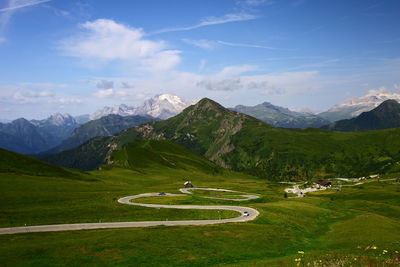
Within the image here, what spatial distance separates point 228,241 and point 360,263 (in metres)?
24.3

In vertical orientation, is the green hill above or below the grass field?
above

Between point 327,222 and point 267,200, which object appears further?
point 267,200

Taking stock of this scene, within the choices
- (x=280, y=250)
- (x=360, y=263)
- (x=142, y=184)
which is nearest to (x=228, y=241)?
(x=280, y=250)

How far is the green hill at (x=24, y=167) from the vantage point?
393 ft

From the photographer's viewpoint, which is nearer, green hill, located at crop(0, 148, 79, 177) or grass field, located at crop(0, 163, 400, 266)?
grass field, located at crop(0, 163, 400, 266)

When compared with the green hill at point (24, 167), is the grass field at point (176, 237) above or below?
below

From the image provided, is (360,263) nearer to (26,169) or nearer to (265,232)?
(265,232)

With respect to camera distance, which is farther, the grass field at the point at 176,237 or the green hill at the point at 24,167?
the green hill at the point at 24,167

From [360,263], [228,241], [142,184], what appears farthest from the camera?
[142,184]

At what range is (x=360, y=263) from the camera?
30375 mm

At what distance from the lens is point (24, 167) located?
413ft

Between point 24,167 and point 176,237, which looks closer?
point 176,237

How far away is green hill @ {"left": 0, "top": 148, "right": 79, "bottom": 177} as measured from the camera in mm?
119650

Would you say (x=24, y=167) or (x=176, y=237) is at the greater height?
(x=24, y=167)
